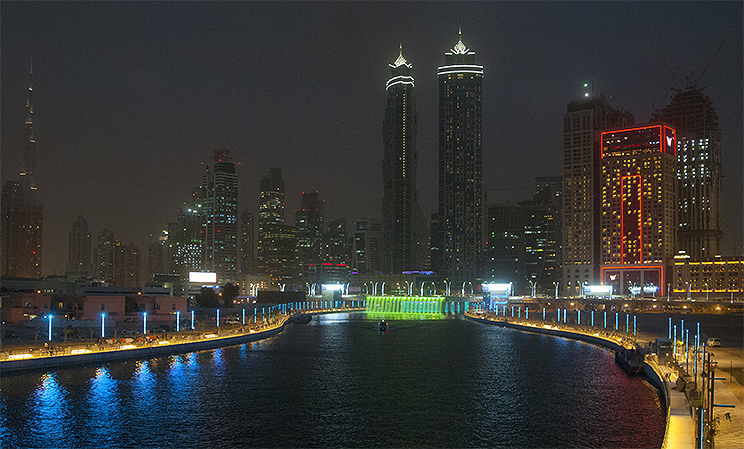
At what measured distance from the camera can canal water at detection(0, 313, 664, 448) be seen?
45.7m

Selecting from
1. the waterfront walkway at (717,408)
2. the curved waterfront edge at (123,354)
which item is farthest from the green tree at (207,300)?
the waterfront walkway at (717,408)

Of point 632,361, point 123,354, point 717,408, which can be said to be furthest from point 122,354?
point 717,408

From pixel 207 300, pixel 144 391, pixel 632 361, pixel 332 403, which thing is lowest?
pixel 332 403

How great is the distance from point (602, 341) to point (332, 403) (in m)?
68.0

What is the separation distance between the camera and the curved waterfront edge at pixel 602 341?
51763mm

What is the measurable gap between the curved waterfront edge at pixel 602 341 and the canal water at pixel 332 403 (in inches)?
59.4

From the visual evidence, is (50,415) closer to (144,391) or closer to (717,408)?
(144,391)

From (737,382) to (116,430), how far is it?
50.7 metres

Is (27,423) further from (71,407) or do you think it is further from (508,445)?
(508,445)

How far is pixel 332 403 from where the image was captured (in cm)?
5759

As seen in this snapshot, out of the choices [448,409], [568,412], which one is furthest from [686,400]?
[448,409]

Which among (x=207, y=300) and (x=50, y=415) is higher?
(x=207, y=300)

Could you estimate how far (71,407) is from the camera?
52.5 m

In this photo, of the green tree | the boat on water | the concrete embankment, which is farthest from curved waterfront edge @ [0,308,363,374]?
the green tree
